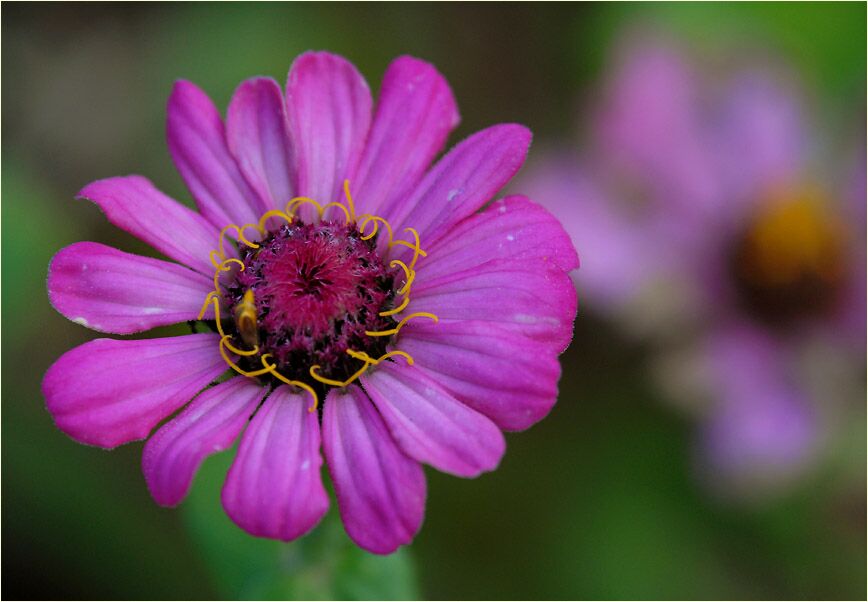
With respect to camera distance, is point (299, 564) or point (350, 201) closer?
point (350, 201)

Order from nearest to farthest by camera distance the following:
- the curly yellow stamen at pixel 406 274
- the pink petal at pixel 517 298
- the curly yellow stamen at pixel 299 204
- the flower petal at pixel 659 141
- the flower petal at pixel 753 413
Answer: the pink petal at pixel 517 298 → the curly yellow stamen at pixel 406 274 → the curly yellow stamen at pixel 299 204 → the flower petal at pixel 753 413 → the flower petal at pixel 659 141

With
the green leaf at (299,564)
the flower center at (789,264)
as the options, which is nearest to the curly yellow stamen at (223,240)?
the green leaf at (299,564)

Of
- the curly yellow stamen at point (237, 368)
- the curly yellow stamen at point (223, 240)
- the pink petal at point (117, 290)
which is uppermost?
the curly yellow stamen at point (223, 240)

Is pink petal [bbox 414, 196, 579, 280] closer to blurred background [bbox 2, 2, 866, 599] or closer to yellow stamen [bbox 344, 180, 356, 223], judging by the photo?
yellow stamen [bbox 344, 180, 356, 223]

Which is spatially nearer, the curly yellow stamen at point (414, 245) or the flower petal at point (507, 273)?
the flower petal at point (507, 273)

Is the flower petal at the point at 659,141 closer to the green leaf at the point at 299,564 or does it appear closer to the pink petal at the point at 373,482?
the green leaf at the point at 299,564

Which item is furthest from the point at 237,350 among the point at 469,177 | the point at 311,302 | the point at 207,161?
the point at 469,177

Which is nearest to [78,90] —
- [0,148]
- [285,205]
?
[0,148]

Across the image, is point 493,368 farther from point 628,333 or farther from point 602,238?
point 628,333
